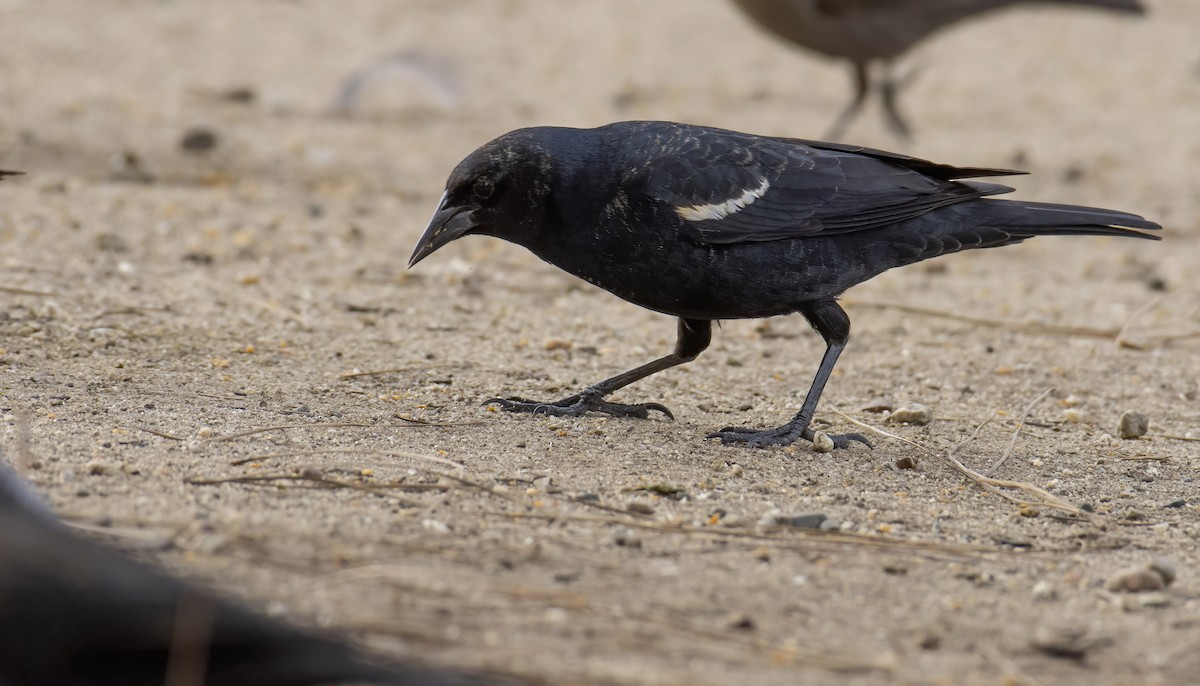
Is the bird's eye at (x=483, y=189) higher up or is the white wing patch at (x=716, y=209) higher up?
the white wing patch at (x=716, y=209)

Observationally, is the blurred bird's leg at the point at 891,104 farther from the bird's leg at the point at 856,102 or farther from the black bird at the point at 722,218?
the black bird at the point at 722,218

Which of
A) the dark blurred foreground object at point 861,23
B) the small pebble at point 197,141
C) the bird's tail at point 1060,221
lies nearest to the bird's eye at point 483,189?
the bird's tail at point 1060,221

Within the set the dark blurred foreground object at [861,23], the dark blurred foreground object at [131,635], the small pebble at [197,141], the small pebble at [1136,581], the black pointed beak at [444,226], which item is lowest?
the dark blurred foreground object at [131,635]

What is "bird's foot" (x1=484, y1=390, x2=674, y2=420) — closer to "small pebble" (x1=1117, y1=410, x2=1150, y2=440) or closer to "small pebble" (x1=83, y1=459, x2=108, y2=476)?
"small pebble" (x1=83, y1=459, x2=108, y2=476)

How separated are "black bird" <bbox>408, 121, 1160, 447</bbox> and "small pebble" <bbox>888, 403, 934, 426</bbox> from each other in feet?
1.20

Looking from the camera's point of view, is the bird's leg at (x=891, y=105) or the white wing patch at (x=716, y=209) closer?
the white wing patch at (x=716, y=209)

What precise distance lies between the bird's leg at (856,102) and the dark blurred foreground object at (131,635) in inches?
305

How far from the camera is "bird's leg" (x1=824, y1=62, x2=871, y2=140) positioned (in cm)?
977

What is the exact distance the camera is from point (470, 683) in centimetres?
257

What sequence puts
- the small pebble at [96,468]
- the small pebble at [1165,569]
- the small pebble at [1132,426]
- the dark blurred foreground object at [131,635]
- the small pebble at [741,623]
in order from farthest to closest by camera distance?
the small pebble at [1132,426] < the small pebble at [96,468] < the small pebble at [1165,569] < the small pebble at [741,623] < the dark blurred foreground object at [131,635]

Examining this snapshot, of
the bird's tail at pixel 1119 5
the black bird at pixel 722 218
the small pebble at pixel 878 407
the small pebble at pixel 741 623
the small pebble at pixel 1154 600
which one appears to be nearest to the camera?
the small pebble at pixel 741 623

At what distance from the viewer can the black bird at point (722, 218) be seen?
4.57 metres

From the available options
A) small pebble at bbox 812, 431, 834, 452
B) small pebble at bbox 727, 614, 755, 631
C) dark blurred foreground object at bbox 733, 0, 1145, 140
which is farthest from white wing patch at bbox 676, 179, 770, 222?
dark blurred foreground object at bbox 733, 0, 1145, 140

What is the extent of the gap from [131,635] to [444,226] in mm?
2283
